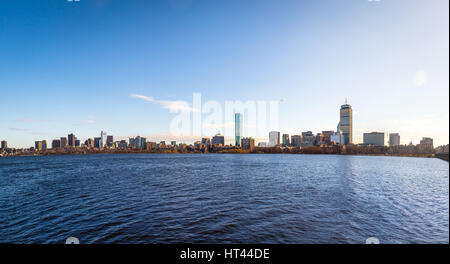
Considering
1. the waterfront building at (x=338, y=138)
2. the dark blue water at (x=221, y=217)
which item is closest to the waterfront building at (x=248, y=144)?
the waterfront building at (x=338, y=138)

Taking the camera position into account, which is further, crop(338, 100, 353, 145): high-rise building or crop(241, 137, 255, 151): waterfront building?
crop(241, 137, 255, 151): waterfront building

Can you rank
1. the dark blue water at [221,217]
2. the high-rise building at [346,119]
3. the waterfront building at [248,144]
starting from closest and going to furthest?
the dark blue water at [221,217] → the high-rise building at [346,119] → the waterfront building at [248,144]

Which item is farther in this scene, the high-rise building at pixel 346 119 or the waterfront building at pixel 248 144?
the waterfront building at pixel 248 144

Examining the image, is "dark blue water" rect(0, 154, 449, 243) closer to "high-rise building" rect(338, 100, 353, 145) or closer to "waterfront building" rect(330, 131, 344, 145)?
"high-rise building" rect(338, 100, 353, 145)

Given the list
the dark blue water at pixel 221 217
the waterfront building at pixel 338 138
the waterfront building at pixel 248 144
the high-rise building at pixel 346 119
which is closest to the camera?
the dark blue water at pixel 221 217

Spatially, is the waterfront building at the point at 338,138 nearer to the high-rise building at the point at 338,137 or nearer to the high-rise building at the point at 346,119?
the high-rise building at the point at 338,137

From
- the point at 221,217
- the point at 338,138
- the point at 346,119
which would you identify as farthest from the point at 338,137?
the point at 221,217

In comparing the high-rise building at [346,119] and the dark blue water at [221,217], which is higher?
the high-rise building at [346,119]

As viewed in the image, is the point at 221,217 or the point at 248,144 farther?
the point at 248,144

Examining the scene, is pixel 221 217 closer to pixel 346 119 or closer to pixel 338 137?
pixel 346 119

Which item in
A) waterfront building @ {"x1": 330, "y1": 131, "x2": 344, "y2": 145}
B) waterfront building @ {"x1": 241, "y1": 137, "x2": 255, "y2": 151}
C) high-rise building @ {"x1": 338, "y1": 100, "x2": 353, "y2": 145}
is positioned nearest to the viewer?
high-rise building @ {"x1": 338, "y1": 100, "x2": 353, "y2": 145}

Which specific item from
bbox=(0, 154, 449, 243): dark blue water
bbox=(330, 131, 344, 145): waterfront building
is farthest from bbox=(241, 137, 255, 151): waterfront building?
bbox=(0, 154, 449, 243): dark blue water

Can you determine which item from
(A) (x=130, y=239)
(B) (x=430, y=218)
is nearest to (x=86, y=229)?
(A) (x=130, y=239)

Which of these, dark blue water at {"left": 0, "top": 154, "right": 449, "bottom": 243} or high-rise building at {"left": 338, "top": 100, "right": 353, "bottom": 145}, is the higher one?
high-rise building at {"left": 338, "top": 100, "right": 353, "bottom": 145}
